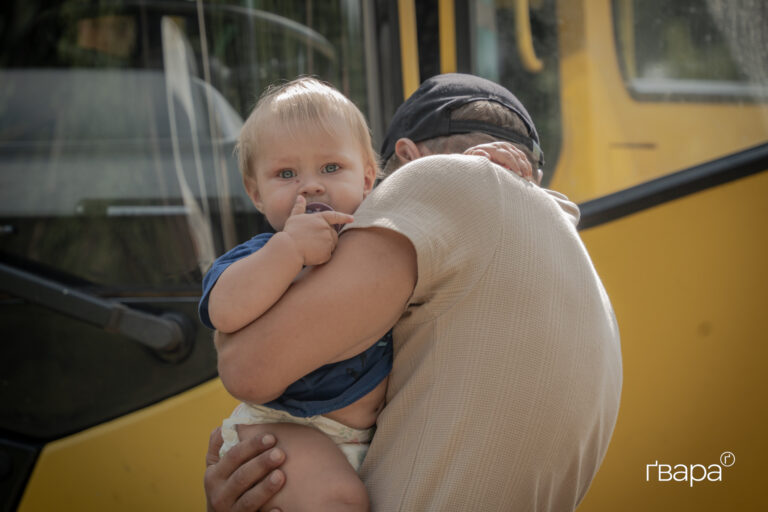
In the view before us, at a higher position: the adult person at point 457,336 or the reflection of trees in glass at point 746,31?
the reflection of trees in glass at point 746,31

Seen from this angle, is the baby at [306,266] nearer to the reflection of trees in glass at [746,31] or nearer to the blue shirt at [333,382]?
the blue shirt at [333,382]

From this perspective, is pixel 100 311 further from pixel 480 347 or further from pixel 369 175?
pixel 480 347

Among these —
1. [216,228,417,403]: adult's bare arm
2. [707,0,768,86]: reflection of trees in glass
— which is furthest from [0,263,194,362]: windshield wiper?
[707,0,768,86]: reflection of trees in glass

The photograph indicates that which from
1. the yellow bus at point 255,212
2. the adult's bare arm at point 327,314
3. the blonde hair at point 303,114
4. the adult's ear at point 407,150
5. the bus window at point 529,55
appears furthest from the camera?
the bus window at point 529,55

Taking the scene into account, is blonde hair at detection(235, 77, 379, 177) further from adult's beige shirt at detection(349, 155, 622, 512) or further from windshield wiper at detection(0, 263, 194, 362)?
windshield wiper at detection(0, 263, 194, 362)

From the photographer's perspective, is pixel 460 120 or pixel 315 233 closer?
pixel 315 233

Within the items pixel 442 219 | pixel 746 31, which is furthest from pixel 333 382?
pixel 746 31

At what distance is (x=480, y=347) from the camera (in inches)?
43.2

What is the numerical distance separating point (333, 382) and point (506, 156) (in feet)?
1.53

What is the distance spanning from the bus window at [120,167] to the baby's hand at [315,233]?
46.9 inches

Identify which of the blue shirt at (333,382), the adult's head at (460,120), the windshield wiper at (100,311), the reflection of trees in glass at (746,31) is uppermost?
the reflection of trees in glass at (746,31)

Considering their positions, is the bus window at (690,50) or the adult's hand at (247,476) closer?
the adult's hand at (247,476)

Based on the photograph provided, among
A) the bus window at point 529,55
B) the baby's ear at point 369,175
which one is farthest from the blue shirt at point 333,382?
the bus window at point 529,55

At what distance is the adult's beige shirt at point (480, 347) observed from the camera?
3.55 ft
